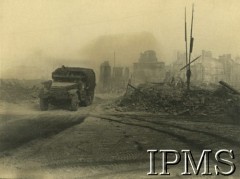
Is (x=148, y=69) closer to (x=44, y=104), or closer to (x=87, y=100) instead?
(x=87, y=100)

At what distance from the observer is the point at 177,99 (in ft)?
24.5

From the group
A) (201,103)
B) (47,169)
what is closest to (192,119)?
(201,103)

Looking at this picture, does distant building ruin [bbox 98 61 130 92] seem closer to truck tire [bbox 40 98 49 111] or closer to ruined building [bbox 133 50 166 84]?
ruined building [bbox 133 50 166 84]

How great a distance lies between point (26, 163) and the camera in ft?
20.4

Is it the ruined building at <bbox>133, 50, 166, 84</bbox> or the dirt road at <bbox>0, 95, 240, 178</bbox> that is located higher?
the ruined building at <bbox>133, 50, 166, 84</bbox>

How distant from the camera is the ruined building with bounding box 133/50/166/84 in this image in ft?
22.9

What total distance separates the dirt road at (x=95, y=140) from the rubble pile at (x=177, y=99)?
0.54 ft

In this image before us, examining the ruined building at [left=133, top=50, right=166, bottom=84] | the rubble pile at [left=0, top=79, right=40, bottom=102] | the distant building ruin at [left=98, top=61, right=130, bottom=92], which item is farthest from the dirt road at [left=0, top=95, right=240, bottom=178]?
the ruined building at [left=133, top=50, right=166, bottom=84]

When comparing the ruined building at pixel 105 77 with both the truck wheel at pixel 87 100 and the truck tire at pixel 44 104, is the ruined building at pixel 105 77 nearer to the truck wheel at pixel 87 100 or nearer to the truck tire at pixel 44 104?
the truck wheel at pixel 87 100

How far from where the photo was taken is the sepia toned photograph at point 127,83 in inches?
251

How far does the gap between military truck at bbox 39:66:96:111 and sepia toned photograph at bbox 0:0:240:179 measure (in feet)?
0.14

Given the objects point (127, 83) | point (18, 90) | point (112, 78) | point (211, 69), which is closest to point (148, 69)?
point (127, 83)

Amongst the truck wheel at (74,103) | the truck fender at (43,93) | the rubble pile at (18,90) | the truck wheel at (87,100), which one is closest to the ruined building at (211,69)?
the truck wheel at (87,100)

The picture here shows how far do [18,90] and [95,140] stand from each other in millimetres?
1607
